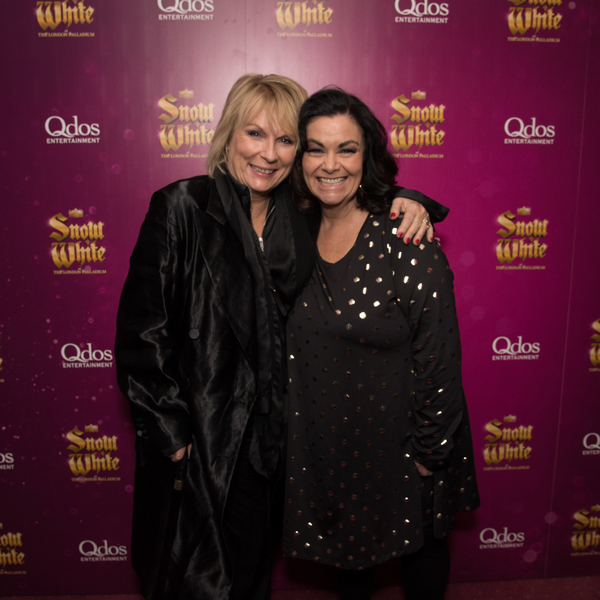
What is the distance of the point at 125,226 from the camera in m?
1.86

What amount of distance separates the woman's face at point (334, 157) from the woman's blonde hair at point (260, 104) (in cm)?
9

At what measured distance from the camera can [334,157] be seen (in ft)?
4.45

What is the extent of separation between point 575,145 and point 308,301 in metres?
1.40

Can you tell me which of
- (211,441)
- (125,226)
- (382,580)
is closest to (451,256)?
(211,441)

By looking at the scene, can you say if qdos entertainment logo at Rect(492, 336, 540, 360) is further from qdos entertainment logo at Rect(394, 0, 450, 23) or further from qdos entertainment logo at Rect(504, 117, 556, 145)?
qdos entertainment logo at Rect(394, 0, 450, 23)

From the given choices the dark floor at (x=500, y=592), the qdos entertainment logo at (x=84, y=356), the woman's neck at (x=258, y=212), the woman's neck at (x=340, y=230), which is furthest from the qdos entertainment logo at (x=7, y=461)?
the woman's neck at (x=340, y=230)

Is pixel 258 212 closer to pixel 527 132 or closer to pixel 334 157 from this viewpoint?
pixel 334 157

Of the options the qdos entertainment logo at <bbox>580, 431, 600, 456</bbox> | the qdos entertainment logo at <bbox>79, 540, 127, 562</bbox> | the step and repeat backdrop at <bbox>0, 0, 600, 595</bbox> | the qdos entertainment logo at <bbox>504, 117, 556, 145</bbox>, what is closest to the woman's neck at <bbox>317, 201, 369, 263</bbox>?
the step and repeat backdrop at <bbox>0, 0, 600, 595</bbox>

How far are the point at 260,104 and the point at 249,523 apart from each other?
1417 mm

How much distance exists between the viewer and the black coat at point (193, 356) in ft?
4.31

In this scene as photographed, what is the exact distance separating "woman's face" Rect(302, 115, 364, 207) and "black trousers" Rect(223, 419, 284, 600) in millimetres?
822

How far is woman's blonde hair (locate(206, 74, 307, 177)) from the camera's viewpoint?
1.41 m

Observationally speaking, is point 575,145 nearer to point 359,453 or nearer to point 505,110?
point 505,110

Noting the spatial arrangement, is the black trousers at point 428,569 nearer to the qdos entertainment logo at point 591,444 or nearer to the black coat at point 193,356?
the black coat at point 193,356
